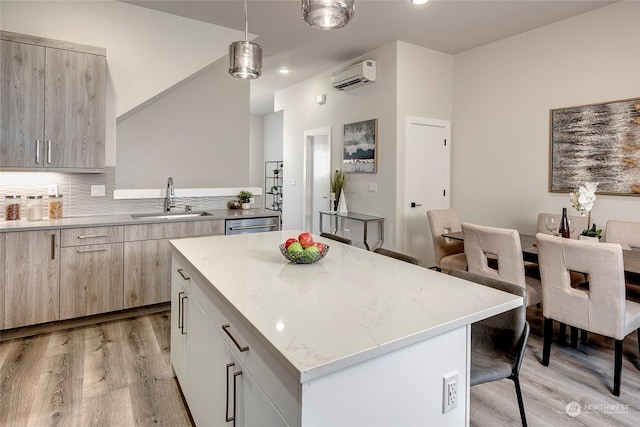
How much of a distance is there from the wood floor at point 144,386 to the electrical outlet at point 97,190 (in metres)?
1.27

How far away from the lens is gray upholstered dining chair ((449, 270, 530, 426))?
159 centimetres

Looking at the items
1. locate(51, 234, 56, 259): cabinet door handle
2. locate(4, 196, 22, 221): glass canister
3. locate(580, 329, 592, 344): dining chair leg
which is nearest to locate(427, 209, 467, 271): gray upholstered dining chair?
locate(580, 329, 592, 344): dining chair leg

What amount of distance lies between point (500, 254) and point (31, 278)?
11.6 feet

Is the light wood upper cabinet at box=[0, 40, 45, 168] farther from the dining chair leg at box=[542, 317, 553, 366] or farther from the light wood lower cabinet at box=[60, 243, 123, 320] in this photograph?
the dining chair leg at box=[542, 317, 553, 366]

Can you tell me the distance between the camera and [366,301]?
1302mm

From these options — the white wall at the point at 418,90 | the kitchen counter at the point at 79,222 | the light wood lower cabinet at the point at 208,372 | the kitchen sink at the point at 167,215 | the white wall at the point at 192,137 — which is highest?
the white wall at the point at 418,90

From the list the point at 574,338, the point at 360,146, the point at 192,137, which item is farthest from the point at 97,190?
the point at 574,338

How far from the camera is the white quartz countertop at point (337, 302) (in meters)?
0.95

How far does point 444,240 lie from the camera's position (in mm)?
3729

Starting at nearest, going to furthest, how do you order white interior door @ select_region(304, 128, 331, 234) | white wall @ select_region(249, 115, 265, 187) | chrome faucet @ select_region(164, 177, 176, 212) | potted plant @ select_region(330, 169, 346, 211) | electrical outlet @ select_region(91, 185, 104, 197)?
1. electrical outlet @ select_region(91, 185, 104, 197)
2. chrome faucet @ select_region(164, 177, 176, 212)
3. potted plant @ select_region(330, 169, 346, 211)
4. white interior door @ select_region(304, 128, 331, 234)
5. white wall @ select_region(249, 115, 265, 187)

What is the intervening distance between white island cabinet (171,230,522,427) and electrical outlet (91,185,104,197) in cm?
225

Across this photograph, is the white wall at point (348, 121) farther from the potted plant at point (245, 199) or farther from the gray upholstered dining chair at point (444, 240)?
the potted plant at point (245, 199)

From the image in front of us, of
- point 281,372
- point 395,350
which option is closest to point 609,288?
point 395,350

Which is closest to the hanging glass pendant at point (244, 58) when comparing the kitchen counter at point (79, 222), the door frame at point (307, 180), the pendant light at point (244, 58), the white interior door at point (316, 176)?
the pendant light at point (244, 58)
